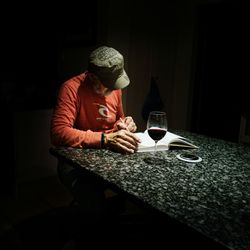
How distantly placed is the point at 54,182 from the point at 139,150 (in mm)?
1809

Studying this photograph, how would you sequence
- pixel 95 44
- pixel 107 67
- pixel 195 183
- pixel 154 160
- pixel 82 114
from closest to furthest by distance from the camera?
pixel 195 183 < pixel 154 160 < pixel 107 67 < pixel 82 114 < pixel 95 44

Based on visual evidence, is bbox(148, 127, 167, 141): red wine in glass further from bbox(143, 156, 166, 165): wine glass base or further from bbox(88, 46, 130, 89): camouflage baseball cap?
bbox(88, 46, 130, 89): camouflage baseball cap

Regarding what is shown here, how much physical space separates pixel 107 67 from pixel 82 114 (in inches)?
12.5

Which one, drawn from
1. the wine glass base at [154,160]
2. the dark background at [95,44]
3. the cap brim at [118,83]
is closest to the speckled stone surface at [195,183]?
the wine glass base at [154,160]

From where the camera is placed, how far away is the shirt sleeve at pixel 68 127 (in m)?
1.50

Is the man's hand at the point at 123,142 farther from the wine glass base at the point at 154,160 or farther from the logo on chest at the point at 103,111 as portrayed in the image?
the logo on chest at the point at 103,111

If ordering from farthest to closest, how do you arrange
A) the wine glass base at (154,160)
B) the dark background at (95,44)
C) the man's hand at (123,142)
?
the dark background at (95,44)
the man's hand at (123,142)
the wine glass base at (154,160)

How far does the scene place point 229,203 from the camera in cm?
101

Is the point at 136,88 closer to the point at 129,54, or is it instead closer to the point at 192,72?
the point at 129,54

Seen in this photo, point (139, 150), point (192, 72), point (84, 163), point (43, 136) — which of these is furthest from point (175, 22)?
point (84, 163)

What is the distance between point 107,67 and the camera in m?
1.71

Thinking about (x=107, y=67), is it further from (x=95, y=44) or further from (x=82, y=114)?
(x=95, y=44)

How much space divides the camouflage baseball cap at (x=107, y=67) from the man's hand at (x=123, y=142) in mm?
392

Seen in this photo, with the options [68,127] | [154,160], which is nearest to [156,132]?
[154,160]
